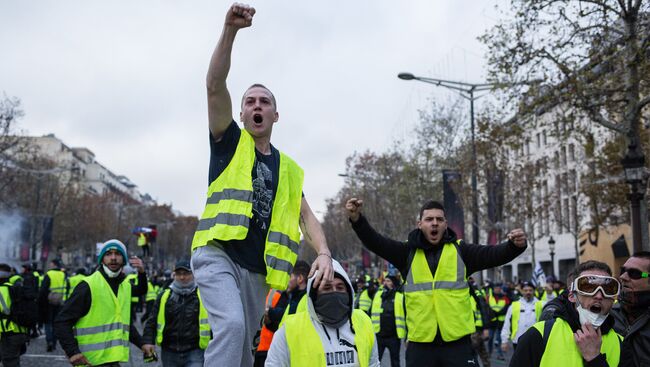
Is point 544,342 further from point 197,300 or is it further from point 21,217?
point 21,217

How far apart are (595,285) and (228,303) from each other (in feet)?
7.52

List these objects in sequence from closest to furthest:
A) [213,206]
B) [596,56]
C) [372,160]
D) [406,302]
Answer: [213,206]
[406,302]
[596,56]
[372,160]

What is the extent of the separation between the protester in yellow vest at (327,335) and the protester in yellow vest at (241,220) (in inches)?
21.4

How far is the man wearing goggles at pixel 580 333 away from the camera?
4.41 metres

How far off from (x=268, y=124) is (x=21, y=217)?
57734 mm

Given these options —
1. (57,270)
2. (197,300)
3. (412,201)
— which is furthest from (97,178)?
(197,300)

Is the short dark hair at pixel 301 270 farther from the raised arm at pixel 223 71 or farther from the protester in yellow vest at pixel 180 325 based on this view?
the raised arm at pixel 223 71

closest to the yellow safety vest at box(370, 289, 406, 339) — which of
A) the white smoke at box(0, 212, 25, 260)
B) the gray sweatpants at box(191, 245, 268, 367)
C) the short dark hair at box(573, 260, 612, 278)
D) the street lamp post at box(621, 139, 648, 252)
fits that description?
the street lamp post at box(621, 139, 648, 252)

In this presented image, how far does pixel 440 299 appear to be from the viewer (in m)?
6.50

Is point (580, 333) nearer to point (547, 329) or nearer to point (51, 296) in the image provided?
point (547, 329)

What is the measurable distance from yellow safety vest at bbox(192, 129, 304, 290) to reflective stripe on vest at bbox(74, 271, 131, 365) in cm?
328

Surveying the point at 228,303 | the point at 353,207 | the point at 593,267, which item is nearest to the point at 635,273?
the point at 593,267

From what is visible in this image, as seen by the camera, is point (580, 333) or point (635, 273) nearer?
point (580, 333)

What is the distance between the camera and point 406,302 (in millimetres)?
6738
